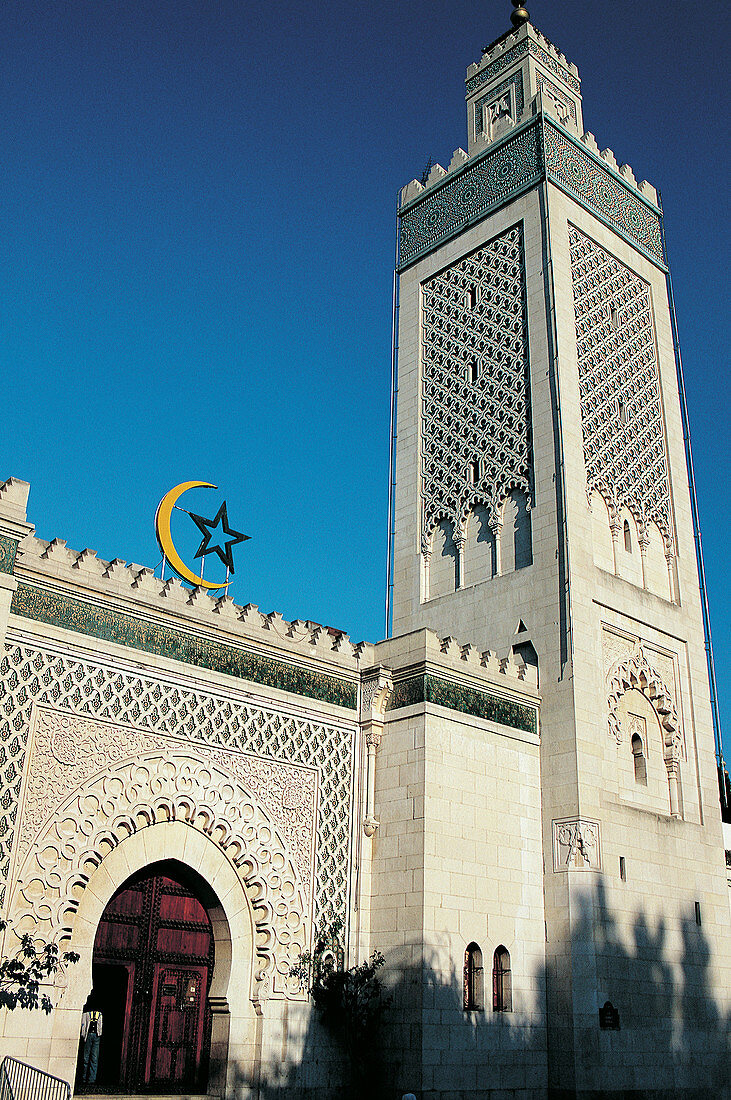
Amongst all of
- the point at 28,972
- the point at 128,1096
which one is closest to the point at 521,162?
the point at 28,972

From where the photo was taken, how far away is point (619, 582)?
56.3 feet

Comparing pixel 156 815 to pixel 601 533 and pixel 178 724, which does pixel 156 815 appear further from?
pixel 601 533

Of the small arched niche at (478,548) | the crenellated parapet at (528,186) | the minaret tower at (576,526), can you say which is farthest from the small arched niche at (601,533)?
the crenellated parapet at (528,186)

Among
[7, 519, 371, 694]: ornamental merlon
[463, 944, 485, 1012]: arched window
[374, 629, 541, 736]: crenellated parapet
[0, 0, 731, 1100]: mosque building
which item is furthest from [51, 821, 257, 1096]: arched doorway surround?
[374, 629, 541, 736]: crenellated parapet

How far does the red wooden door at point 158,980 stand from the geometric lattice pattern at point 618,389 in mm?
9395

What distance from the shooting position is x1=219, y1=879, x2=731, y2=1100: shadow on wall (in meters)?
12.7

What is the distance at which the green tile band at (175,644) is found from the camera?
11.8m

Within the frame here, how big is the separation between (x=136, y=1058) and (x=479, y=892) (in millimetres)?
4738

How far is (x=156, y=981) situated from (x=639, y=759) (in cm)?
830

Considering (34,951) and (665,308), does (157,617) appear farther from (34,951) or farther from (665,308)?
(665,308)

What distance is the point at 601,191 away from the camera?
20.5 m

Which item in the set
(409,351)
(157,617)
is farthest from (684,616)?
(157,617)

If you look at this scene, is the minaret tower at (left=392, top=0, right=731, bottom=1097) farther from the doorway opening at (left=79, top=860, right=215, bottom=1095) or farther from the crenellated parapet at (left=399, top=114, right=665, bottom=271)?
the doorway opening at (left=79, top=860, right=215, bottom=1095)

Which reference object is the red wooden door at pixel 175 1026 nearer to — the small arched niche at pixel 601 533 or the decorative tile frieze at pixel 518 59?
the small arched niche at pixel 601 533
